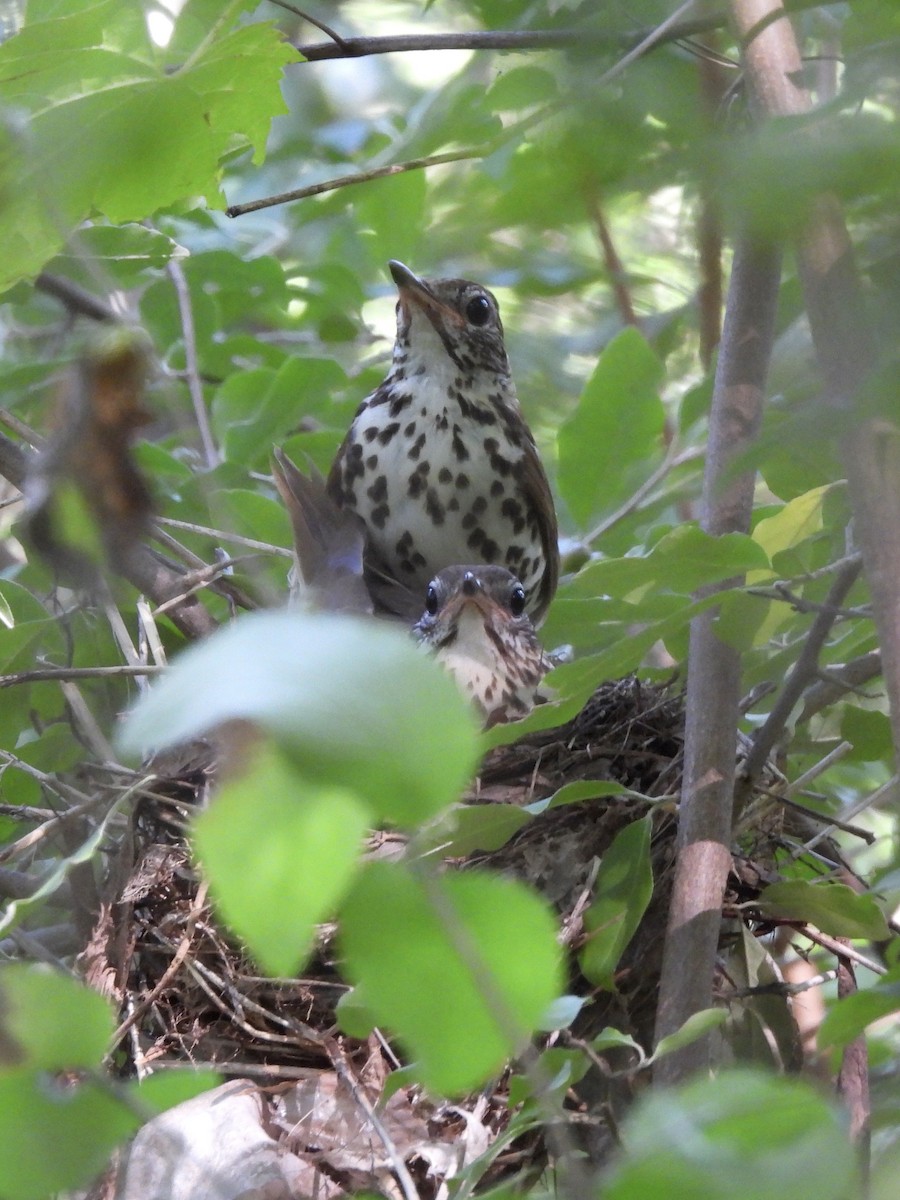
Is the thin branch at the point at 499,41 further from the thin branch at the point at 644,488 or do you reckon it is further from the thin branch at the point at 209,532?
the thin branch at the point at 644,488

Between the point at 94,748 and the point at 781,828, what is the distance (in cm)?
128

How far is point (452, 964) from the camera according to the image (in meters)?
0.72

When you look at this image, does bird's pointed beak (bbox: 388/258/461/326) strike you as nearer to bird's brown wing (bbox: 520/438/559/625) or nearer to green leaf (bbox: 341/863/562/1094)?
bird's brown wing (bbox: 520/438/559/625)

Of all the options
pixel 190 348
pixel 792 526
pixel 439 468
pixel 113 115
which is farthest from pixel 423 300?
pixel 113 115

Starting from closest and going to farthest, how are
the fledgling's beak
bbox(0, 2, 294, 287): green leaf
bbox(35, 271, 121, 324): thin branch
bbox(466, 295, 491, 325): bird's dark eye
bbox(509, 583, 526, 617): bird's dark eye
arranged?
bbox(0, 2, 294, 287): green leaf, bbox(35, 271, 121, 324): thin branch, the fledgling's beak, bbox(509, 583, 526, 617): bird's dark eye, bbox(466, 295, 491, 325): bird's dark eye

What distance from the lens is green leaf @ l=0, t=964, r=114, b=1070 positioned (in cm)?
80

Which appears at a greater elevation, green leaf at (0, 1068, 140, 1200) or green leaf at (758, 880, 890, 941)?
green leaf at (0, 1068, 140, 1200)

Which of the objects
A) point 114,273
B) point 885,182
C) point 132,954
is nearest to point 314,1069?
point 132,954

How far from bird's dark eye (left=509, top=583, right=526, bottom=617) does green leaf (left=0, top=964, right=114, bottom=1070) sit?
2410mm

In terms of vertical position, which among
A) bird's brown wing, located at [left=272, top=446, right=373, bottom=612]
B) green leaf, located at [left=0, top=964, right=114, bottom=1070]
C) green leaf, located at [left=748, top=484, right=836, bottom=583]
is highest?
green leaf, located at [left=0, top=964, right=114, bottom=1070]

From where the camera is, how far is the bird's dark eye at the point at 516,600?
10.5ft

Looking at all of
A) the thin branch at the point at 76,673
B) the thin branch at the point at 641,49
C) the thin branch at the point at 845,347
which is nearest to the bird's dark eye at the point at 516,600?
the thin branch at the point at 76,673

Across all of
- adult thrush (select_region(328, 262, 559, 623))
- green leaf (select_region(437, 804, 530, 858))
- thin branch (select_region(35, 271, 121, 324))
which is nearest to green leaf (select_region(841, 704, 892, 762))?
green leaf (select_region(437, 804, 530, 858))

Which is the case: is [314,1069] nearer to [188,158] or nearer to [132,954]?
[132,954]
